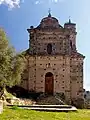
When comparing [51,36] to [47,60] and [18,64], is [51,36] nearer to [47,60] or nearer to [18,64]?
[47,60]

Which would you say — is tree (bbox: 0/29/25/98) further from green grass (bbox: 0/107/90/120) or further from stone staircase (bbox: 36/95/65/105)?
green grass (bbox: 0/107/90/120)

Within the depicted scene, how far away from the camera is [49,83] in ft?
172

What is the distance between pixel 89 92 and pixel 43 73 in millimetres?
17731

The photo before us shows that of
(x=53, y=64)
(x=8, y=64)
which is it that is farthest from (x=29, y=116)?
(x=53, y=64)

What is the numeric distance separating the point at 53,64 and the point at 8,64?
1845 cm

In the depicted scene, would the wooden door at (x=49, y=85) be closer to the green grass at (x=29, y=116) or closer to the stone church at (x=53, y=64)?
the stone church at (x=53, y=64)

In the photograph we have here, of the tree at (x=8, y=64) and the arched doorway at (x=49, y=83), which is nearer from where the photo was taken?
the tree at (x=8, y=64)

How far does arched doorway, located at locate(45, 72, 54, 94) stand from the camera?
5181cm

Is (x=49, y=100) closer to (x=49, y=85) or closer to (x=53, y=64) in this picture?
(x=49, y=85)

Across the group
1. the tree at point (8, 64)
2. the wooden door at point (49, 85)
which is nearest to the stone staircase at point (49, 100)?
the wooden door at point (49, 85)

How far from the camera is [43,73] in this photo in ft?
169

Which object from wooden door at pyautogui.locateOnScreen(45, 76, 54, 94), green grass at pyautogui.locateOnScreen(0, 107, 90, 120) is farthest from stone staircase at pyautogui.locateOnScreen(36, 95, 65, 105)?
green grass at pyautogui.locateOnScreen(0, 107, 90, 120)

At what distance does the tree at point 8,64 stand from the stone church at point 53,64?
13.4m

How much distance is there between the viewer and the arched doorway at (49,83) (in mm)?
51812
